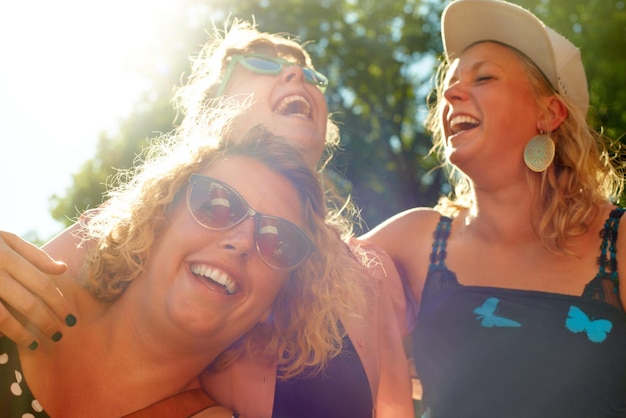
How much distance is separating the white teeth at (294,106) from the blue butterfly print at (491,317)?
134 cm

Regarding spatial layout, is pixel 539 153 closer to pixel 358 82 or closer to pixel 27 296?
pixel 27 296

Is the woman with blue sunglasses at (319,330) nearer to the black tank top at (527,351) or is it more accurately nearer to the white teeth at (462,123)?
the black tank top at (527,351)

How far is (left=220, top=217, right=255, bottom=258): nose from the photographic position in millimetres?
2453

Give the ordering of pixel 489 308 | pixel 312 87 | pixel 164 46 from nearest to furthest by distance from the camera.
A: 1. pixel 489 308
2. pixel 312 87
3. pixel 164 46

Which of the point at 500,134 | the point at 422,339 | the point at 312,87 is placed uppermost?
the point at 312,87

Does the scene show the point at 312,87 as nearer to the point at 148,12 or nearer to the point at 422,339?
the point at 422,339

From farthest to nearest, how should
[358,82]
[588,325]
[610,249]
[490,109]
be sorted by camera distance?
1. [358,82]
2. [490,109]
3. [610,249]
4. [588,325]

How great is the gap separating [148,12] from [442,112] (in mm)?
13273

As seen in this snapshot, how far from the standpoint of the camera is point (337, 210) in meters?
3.11

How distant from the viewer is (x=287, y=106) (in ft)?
11.6

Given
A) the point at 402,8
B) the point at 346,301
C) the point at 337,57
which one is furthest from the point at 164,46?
the point at 346,301

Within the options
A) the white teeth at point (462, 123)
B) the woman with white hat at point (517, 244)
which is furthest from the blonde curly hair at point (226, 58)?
the woman with white hat at point (517, 244)

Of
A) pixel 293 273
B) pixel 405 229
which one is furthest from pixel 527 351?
pixel 293 273

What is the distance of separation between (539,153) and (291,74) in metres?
1.39
